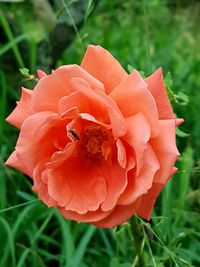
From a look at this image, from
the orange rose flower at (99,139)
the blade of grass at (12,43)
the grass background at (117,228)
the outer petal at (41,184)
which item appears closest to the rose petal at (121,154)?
the orange rose flower at (99,139)

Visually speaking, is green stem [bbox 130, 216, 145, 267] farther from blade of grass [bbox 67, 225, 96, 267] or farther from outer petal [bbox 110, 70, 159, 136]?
blade of grass [bbox 67, 225, 96, 267]

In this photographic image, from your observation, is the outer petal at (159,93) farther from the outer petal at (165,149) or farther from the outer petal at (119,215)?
the outer petal at (119,215)

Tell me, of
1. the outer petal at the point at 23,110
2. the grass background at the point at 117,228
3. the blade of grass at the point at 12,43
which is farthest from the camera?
the blade of grass at the point at 12,43

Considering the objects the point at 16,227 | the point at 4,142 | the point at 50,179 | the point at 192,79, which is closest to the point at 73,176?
the point at 50,179

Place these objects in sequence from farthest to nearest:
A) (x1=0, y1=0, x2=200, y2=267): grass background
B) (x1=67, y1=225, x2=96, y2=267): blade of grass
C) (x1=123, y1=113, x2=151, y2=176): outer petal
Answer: (x1=67, y1=225, x2=96, y2=267): blade of grass
(x1=0, y1=0, x2=200, y2=267): grass background
(x1=123, y1=113, x2=151, y2=176): outer petal

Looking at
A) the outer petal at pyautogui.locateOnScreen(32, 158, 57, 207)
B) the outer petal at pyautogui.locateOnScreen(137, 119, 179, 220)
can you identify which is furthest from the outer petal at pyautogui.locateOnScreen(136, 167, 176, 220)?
the outer petal at pyautogui.locateOnScreen(32, 158, 57, 207)

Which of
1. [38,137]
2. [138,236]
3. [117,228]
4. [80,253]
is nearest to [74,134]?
[38,137]

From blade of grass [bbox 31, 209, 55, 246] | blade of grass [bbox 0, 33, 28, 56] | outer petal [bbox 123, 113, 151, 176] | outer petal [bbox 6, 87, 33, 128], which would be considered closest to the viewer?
outer petal [bbox 123, 113, 151, 176]
